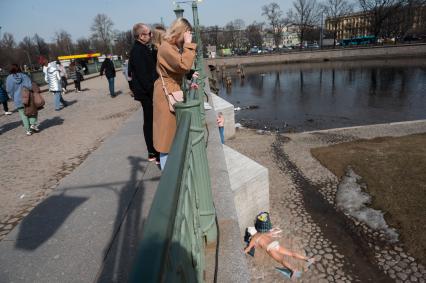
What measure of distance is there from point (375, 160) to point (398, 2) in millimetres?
70392

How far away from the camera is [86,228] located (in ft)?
10.4

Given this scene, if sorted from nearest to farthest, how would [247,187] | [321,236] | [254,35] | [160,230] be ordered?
[160,230] → [247,187] → [321,236] → [254,35]

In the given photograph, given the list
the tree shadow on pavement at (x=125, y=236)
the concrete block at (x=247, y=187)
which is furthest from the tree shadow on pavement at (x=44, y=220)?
the concrete block at (x=247, y=187)

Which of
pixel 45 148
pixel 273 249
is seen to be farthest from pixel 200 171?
pixel 45 148

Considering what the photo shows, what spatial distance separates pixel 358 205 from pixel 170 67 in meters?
7.19

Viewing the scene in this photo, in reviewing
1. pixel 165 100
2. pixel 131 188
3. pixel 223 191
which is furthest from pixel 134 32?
pixel 223 191

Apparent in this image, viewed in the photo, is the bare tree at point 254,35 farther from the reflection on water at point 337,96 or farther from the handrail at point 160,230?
the handrail at point 160,230

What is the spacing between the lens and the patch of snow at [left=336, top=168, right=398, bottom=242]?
6.96m

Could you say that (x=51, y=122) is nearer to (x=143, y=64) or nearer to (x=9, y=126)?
(x=9, y=126)

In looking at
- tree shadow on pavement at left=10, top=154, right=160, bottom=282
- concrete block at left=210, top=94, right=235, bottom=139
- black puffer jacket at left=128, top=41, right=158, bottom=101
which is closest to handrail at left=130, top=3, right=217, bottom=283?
tree shadow on pavement at left=10, top=154, right=160, bottom=282

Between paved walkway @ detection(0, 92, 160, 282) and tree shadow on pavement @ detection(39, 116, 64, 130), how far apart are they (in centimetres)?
479

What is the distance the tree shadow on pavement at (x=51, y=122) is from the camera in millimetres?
8883

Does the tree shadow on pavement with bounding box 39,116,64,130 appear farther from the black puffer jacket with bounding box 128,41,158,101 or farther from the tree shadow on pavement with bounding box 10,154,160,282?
the black puffer jacket with bounding box 128,41,158,101

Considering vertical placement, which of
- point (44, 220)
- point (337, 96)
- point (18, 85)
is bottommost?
point (337, 96)
